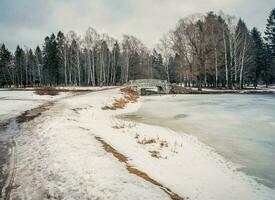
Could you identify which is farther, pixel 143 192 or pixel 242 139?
pixel 242 139

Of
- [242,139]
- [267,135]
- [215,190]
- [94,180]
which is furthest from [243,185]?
[267,135]

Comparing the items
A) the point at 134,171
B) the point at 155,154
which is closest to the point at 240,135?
the point at 155,154

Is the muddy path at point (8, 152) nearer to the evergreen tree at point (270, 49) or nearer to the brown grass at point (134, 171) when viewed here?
the brown grass at point (134, 171)

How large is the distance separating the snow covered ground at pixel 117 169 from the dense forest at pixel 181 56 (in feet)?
132

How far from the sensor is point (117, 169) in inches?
326

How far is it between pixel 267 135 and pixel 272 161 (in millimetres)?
4296

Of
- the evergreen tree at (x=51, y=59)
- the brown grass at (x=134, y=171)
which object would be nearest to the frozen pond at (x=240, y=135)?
the brown grass at (x=134, y=171)

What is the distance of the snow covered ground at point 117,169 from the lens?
6.86 meters

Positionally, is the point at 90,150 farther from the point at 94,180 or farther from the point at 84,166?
the point at 94,180

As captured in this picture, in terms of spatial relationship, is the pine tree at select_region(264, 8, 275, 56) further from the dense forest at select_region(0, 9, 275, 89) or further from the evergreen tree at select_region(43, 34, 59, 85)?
the evergreen tree at select_region(43, 34, 59, 85)

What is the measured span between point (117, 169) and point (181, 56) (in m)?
48.8

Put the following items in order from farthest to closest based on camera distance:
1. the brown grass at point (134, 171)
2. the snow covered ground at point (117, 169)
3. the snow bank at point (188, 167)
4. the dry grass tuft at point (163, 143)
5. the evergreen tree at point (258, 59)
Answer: the evergreen tree at point (258, 59) < the dry grass tuft at point (163, 143) < the snow bank at point (188, 167) < the brown grass at point (134, 171) < the snow covered ground at point (117, 169)

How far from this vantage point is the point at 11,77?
297ft

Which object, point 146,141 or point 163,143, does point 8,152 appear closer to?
point 146,141
